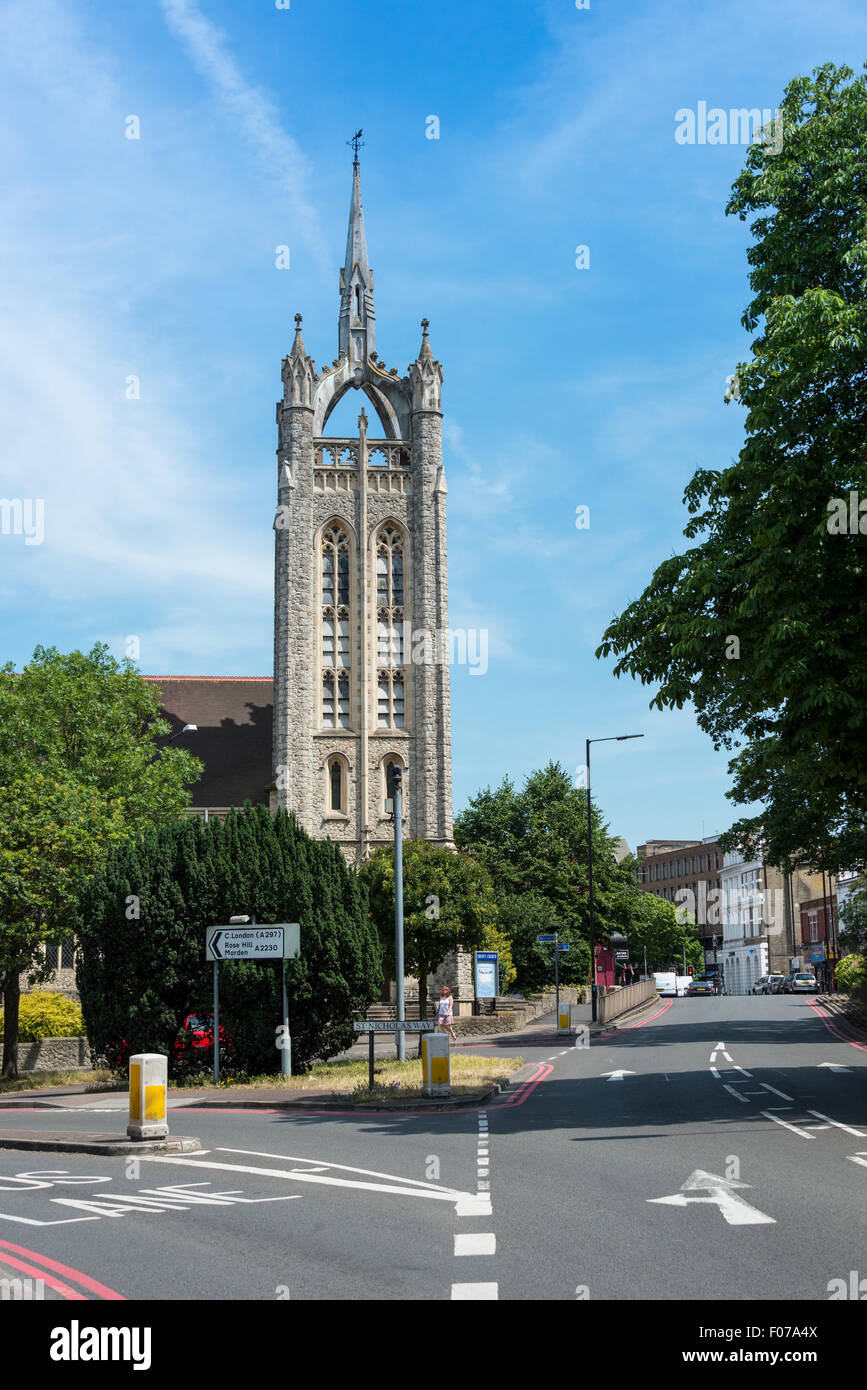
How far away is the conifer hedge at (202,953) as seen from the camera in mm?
24062

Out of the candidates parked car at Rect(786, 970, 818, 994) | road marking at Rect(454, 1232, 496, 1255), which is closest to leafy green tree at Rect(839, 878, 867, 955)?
parked car at Rect(786, 970, 818, 994)

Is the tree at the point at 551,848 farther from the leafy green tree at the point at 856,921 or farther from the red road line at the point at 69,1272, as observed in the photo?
the red road line at the point at 69,1272

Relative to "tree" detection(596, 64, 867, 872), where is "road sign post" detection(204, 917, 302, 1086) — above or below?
below

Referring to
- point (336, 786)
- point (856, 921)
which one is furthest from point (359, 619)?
point (856, 921)

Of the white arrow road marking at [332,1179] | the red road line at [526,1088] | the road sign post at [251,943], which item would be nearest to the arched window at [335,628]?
the red road line at [526,1088]

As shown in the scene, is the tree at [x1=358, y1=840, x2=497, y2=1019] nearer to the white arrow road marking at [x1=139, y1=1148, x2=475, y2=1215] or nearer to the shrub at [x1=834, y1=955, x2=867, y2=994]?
the shrub at [x1=834, y1=955, x2=867, y2=994]

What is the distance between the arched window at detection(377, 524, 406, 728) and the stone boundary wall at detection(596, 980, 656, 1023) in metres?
14.5

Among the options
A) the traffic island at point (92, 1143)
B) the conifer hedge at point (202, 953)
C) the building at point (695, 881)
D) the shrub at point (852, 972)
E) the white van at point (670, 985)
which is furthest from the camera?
the building at point (695, 881)

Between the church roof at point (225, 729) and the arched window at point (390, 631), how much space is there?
721cm

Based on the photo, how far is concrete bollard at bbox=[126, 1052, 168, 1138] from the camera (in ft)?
48.9

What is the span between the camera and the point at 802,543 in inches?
620

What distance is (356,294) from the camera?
6381 centimetres

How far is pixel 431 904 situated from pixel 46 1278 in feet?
102
